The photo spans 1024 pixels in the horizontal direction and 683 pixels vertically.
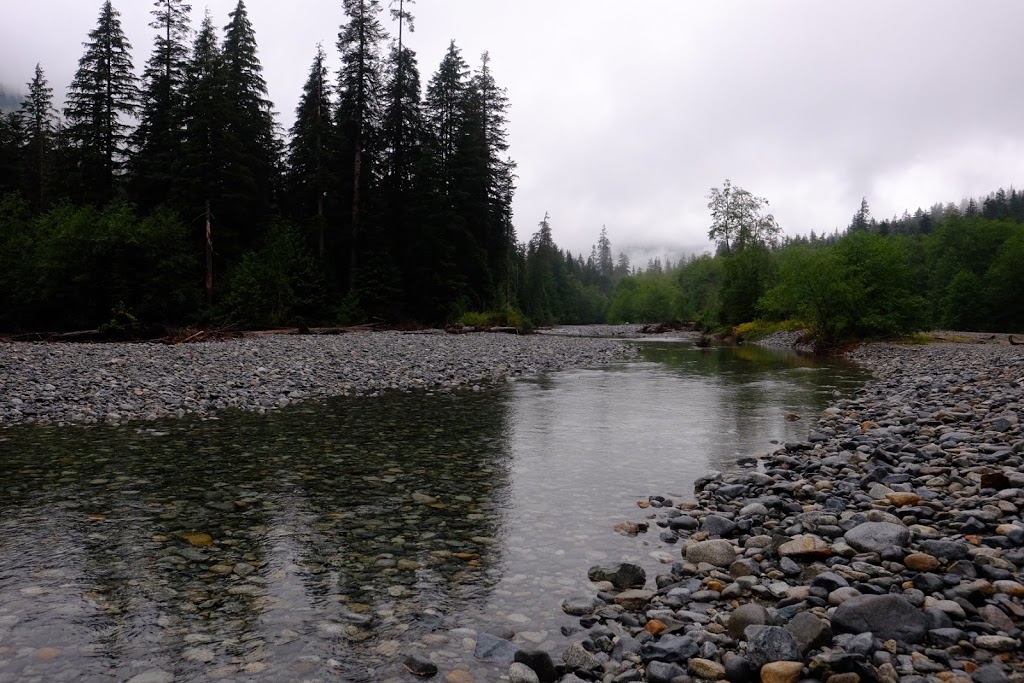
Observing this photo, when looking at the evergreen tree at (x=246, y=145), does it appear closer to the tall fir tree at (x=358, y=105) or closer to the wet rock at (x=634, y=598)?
the tall fir tree at (x=358, y=105)

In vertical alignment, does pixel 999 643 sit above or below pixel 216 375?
below

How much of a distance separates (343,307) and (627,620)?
34.6m

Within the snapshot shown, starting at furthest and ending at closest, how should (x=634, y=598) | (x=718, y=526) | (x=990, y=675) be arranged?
1. (x=718, y=526)
2. (x=634, y=598)
3. (x=990, y=675)

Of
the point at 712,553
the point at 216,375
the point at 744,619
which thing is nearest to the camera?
the point at 744,619

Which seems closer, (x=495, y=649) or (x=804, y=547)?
(x=495, y=649)

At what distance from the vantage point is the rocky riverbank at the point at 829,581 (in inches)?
127

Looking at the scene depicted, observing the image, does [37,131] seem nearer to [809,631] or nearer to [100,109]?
[100,109]

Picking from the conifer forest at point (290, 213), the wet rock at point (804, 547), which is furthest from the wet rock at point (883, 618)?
the conifer forest at point (290, 213)

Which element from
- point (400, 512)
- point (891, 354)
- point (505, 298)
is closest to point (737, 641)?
point (400, 512)

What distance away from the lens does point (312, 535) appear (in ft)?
17.6

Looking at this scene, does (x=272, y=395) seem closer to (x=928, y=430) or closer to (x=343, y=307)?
(x=928, y=430)

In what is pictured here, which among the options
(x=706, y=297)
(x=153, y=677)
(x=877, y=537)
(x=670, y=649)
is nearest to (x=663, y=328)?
(x=706, y=297)

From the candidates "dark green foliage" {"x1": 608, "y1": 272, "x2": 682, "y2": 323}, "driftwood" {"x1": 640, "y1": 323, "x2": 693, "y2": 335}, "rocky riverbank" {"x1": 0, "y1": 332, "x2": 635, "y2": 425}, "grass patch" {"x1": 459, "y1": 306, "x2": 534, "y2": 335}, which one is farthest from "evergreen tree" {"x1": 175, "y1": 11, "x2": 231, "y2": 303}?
"dark green foliage" {"x1": 608, "y1": 272, "x2": 682, "y2": 323}

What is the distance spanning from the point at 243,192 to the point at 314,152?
234 inches
